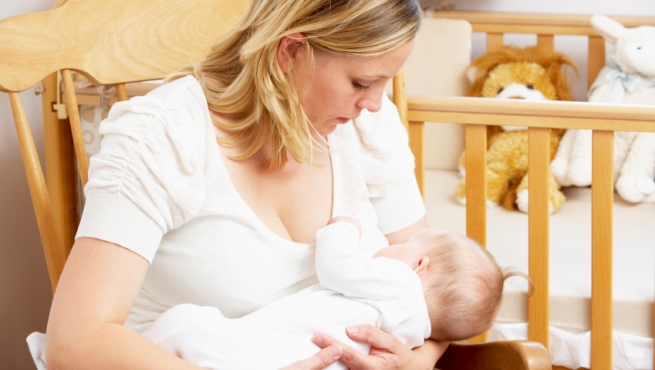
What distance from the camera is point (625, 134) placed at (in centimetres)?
208

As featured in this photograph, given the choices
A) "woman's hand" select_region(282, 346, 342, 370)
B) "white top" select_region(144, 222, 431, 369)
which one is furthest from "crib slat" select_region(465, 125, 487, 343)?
"woman's hand" select_region(282, 346, 342, 370)

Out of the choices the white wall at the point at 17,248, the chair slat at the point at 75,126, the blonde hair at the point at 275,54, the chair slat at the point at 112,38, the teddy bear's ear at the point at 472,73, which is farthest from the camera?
the teddy bear's ear at the point at 472,73

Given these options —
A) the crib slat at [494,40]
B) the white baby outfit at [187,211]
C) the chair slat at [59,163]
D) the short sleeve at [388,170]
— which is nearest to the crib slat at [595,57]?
the crib slat at [494,40]

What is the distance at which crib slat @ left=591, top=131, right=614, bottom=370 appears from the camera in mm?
1446

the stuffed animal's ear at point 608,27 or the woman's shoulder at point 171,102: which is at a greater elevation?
the stuffed animal's ear at point 608,27

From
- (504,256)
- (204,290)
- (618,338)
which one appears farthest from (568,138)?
(204,290)

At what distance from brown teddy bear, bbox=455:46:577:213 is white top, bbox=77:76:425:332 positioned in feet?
3.27

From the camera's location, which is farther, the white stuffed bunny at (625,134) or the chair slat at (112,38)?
the white stuffed bunny at (625,134)

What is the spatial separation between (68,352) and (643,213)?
1.62 meters

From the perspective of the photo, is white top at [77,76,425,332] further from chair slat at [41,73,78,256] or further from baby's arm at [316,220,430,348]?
chair slat at [41,73,78,256]

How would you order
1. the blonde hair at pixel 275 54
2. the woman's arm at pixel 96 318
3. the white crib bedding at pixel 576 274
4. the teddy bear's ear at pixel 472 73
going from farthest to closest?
the teddy bear's ear at pixel 472 73 < the white crib bedding at pixel 576 274 < the blonde hair at pixel 275 54 < the woman's arm at pixel 96 318

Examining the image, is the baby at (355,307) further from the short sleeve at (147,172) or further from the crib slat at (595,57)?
the crib slat at (595,57)

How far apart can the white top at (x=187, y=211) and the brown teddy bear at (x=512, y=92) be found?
1.00 meters

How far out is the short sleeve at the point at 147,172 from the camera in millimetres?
880
